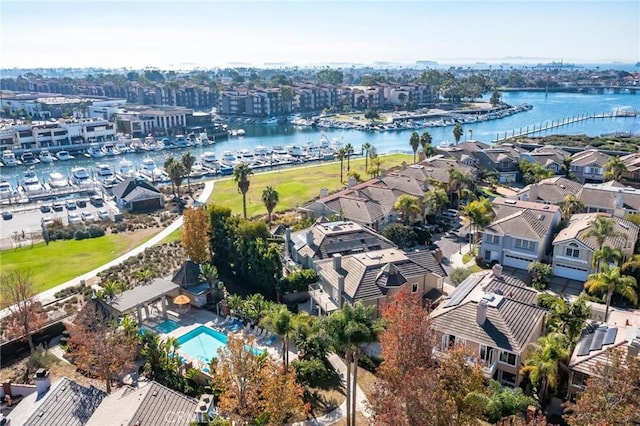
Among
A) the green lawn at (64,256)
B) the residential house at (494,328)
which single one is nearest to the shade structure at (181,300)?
the green lawn at (64,256)

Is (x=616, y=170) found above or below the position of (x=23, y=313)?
above

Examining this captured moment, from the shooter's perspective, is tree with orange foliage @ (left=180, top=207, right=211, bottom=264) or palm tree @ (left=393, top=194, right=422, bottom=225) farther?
palm tree @ (left=393, top=194, right=422, bottom=225)

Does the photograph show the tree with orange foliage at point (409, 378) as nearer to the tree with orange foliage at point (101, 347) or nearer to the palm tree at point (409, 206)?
the tree with orange foliage at point (101, 347)

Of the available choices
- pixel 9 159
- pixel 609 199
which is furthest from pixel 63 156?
pixel 609 199

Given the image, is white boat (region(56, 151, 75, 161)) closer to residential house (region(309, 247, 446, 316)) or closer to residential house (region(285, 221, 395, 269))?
residential house (region(285, 221, 395, 269))

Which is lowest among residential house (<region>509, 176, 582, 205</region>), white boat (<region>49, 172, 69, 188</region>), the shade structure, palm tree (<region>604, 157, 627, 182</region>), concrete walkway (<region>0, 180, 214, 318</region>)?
concrete walkway (<region>0, 180, 214, 318</region>)

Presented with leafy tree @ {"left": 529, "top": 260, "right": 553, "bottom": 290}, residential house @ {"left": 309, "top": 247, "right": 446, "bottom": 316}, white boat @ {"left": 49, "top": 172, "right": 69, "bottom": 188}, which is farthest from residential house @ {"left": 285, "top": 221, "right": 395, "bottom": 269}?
white boat @ {"left": 49, "top": 172, "right": 69, "bottom": 188}

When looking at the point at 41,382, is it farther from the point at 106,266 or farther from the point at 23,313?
the point at 106,266
